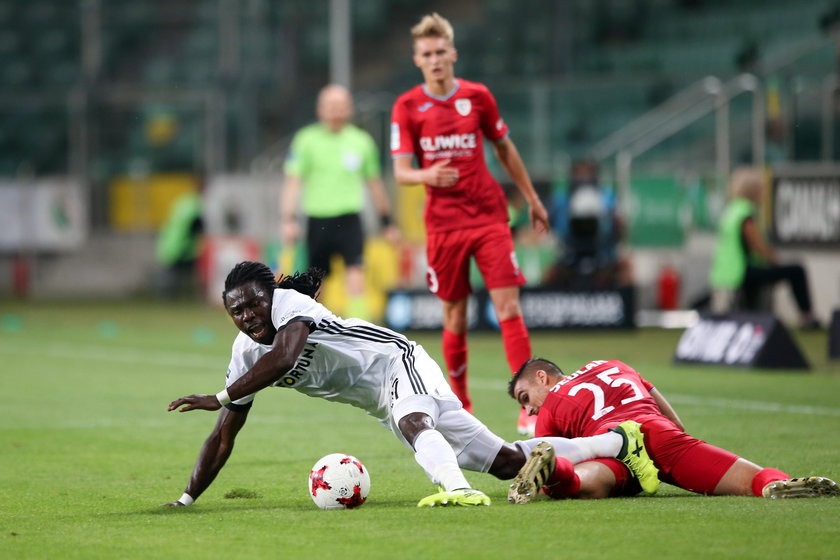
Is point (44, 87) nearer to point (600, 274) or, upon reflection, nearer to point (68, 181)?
point (68, 181)

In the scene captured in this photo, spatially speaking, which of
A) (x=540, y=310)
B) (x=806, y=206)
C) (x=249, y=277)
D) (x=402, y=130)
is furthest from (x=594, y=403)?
(x=806, y=206)

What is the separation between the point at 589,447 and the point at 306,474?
1.80 m

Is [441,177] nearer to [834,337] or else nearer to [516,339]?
[516,339]

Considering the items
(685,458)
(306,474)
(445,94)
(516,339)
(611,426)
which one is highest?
(445,94)

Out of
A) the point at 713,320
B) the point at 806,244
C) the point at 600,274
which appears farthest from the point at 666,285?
the point at 713,320

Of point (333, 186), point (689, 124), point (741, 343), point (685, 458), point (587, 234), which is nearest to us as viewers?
point (685, 458)

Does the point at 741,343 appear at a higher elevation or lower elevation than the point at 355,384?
lower

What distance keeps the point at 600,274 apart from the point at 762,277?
4184mm

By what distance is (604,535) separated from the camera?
542 centimetres

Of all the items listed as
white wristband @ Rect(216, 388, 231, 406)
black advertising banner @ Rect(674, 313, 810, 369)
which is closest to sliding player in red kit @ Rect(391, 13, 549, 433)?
white wristband @ Rect(216, 388, 231, 406)

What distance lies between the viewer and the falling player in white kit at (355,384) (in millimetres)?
6070

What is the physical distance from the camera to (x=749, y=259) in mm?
16562

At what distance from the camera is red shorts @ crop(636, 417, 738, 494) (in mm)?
6332

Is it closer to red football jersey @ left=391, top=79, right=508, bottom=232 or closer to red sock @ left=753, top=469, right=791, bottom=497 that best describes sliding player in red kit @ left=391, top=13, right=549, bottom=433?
red football jersey @ left=391, top=79, right=508, bottom=232
